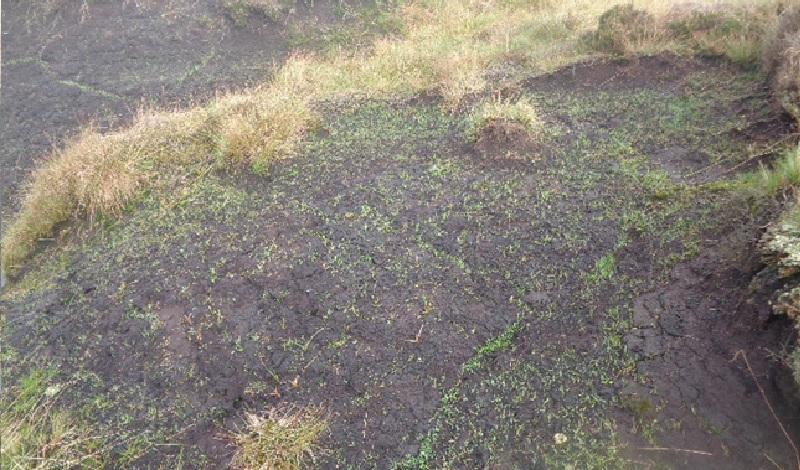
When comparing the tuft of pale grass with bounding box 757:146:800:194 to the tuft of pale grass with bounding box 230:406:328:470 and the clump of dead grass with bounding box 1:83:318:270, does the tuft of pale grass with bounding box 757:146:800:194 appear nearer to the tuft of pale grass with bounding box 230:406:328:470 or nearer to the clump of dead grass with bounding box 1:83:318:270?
the tuft of pale grass with bounding box 230:406:328:470

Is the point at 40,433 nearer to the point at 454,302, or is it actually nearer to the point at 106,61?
the point at 454,302

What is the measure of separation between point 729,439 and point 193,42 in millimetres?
8075

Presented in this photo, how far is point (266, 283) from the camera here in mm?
4066

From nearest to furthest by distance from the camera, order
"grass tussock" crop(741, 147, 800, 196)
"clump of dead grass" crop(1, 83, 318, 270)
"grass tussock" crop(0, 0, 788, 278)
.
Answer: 1. "grass tussock" crop(741, 147, 800, 196)
2. "clump of dead grass" crop(1, 83, 318, 270)
3. "grass tussock" crop(0, 0, 788, 278)

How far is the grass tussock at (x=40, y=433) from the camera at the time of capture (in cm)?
309

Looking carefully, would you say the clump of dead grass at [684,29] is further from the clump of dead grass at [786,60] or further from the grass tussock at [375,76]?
the clump of dead grass at [786,60]

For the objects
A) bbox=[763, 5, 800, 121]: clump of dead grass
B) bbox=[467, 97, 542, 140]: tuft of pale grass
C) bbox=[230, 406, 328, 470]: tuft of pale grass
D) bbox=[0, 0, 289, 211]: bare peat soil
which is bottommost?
bbox=[0, 0, 289, 211]: bare peat soil

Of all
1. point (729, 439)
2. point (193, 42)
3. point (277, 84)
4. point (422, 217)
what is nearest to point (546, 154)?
point (422, 217)

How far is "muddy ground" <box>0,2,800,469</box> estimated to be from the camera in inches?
124

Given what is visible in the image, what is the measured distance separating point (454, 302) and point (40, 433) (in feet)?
7.79

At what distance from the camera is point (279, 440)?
310cm

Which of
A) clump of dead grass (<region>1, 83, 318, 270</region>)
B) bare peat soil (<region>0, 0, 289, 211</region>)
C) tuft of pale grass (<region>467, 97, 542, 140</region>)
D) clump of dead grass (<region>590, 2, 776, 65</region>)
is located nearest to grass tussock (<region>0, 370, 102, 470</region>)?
clump of dead grass (<region>1, 83, 318, 270</region>)

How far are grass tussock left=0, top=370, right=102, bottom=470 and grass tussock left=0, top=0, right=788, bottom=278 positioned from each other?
6.17 ft

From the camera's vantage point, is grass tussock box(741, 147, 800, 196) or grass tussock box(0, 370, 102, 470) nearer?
grass tussock box(0, 370, 102, 470)
